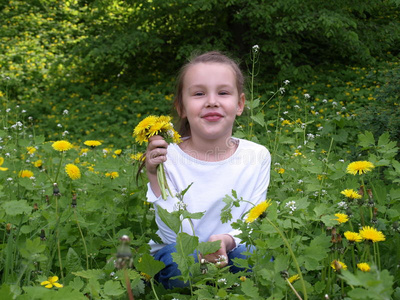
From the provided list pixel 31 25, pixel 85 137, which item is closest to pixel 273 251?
pixel 85 137

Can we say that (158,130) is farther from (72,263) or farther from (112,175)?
(112,175)

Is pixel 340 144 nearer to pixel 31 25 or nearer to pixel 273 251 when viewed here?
pixel 273 251

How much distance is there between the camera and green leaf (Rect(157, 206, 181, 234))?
127cm

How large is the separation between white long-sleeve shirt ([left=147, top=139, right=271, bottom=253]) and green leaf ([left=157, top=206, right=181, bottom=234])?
0.45 meters

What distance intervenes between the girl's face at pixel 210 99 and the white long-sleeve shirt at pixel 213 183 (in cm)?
14

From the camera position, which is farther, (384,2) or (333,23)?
(384,2)

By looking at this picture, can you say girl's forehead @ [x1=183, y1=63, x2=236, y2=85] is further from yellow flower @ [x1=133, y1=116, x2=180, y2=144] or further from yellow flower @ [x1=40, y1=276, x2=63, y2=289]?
yellow flower @ [x1=40, y1=276, x2=63, y2=289]

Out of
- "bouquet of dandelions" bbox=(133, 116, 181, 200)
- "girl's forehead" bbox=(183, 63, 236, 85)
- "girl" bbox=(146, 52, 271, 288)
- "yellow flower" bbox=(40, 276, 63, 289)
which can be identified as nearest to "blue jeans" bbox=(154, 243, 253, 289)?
"girl" bbox=(146, 52, 271, 288)

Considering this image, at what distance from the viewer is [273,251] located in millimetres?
1254

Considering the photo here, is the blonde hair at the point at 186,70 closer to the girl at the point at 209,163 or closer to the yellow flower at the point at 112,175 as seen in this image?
the girl at the point at 209,163

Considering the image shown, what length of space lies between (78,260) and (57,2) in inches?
430

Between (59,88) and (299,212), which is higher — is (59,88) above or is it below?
below

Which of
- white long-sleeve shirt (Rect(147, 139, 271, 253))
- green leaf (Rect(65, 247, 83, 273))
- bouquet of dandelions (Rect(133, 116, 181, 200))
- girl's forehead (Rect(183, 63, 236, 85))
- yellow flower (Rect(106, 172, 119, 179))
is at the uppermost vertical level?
girl's forehead (Rect(183, 63, 236, 85))

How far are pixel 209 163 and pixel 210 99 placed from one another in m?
0.29
